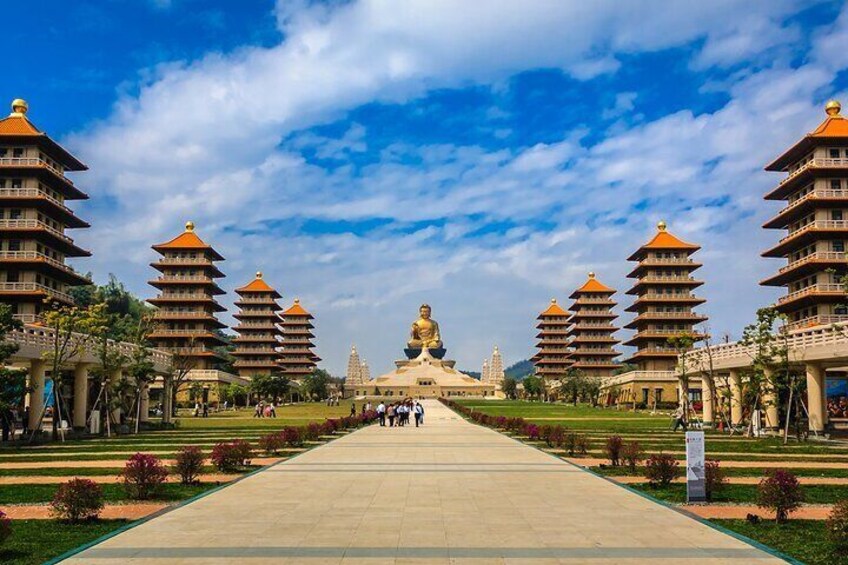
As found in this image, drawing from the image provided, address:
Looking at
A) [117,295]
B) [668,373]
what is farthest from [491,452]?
[117,295]

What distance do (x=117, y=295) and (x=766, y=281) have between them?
340ft

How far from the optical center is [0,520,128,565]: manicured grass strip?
1188 cm

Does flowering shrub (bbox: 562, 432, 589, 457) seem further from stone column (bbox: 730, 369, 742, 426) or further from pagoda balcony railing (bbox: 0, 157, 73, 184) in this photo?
pagoda balcony railing (bbox: 0, 157, 73, 184)

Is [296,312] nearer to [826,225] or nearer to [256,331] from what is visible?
Result: [256,331]

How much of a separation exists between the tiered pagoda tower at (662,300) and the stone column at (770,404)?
52049 mm

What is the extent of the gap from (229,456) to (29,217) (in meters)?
50.7

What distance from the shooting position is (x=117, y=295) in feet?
446

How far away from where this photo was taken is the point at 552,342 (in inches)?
5792

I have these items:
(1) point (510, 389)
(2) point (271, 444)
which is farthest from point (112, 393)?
(1) point (510, 389)

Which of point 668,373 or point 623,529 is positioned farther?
point 668,373

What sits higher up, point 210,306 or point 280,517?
point 210,306

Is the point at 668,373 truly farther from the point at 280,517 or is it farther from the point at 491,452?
the point at 280,517

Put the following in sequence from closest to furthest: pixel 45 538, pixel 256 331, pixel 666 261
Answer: pixel 45 538 < pixel 666 261 < pixel 256 331

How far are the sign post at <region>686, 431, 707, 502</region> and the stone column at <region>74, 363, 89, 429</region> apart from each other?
3576cm
